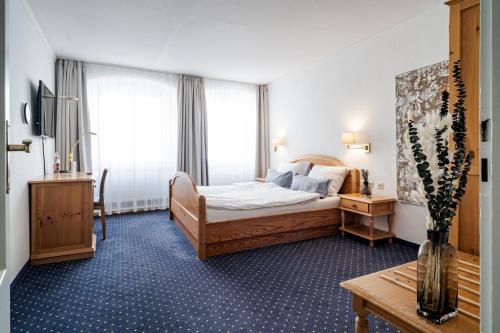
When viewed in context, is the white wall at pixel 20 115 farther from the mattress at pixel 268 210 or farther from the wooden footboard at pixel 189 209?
the mattress at pixel 268 210

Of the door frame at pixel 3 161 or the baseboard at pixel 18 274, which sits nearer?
the door frame at pixel 3 161

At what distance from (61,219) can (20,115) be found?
1.07 metres

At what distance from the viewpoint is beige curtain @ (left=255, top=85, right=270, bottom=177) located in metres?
6.12

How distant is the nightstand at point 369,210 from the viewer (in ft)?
10.7

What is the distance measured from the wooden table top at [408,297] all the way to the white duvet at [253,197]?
79.8 inches

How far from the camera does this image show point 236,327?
5.84ft

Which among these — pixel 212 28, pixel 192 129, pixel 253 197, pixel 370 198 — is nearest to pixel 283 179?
pixel 253 197

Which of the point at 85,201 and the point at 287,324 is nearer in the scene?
the point at 287,324

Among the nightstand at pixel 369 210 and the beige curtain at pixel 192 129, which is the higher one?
the beige curtain at pixel 192 129

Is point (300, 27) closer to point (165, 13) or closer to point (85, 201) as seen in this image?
point (165, 13)

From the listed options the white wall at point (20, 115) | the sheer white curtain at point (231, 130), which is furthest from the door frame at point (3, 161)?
the sheer white curtain at point (231, 130)

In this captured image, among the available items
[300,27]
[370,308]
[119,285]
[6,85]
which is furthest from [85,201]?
[300,27]

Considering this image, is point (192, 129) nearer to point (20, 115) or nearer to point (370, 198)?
point (20, 115)

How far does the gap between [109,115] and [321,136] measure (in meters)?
3.64
